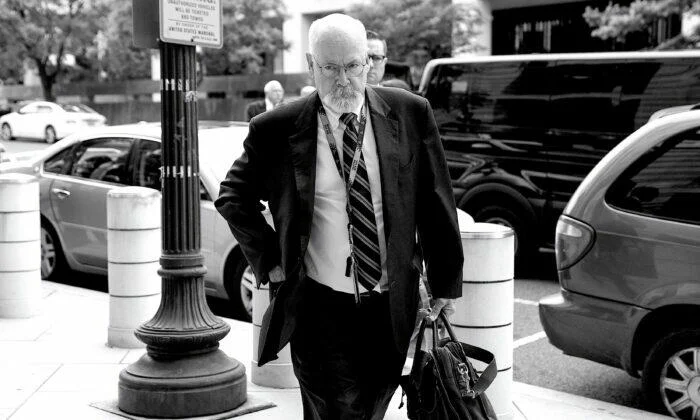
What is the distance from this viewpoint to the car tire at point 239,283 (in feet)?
25.1

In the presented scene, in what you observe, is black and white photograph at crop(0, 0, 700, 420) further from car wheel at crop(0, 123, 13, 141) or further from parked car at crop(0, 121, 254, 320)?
car wheel at crop(0, 123, 13, 141)

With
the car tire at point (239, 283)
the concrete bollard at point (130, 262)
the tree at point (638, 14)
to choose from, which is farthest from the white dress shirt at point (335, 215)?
the tree at point (638, 14)

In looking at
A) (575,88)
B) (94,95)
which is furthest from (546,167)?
(94,95)

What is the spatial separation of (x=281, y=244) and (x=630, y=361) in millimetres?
2728

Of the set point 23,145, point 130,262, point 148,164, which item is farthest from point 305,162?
point 23,145

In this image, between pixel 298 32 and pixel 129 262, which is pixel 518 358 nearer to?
pixel 129 262

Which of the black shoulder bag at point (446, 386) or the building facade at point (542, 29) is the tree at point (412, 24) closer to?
the building facade at point (542, 29)

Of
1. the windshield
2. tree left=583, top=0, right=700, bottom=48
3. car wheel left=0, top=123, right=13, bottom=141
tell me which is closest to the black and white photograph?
tree left=583, top=0, right=700, bottom=48

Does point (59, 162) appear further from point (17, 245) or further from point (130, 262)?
point (130, 262)

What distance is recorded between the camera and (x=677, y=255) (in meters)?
5.09

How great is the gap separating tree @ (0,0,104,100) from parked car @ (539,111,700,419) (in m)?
38.8

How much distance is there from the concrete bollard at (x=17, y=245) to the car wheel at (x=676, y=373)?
4.92 m

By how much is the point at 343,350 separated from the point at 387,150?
2.30 feet

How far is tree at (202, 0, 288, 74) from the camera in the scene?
36344 mm
